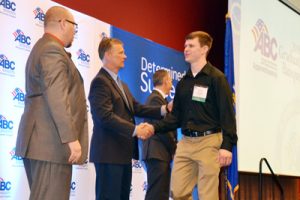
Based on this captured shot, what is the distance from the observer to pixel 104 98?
3.17m

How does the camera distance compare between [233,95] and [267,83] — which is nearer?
[233,95]

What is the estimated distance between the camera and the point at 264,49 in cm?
577

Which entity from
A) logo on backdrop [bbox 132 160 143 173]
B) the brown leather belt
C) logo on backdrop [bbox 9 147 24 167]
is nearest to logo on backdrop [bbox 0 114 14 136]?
logo on backdrop [bbox 9 147 24 167]

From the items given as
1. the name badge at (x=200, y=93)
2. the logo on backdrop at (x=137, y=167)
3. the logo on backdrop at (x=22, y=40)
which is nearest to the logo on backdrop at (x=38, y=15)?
the logo on backdrop at (x=22, y=40)

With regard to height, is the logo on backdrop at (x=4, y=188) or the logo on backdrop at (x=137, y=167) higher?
the logo on backdrop at (x=137, y=167)

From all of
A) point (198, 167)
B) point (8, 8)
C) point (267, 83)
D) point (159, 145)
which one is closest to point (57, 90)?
point (198, 167)

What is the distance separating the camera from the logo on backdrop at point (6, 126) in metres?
3.33

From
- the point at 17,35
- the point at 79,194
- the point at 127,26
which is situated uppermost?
the point at 127,26

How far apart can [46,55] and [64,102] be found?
28 cm

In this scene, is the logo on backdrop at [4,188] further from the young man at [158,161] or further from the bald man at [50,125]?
the young man at [158,161]

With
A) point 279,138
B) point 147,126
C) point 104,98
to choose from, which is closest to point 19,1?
point 104,98

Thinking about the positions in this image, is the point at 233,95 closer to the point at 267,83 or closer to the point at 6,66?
the point at 267,83

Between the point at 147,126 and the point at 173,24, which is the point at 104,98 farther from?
the point at 173,24

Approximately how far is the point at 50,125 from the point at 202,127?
1.07 metres
